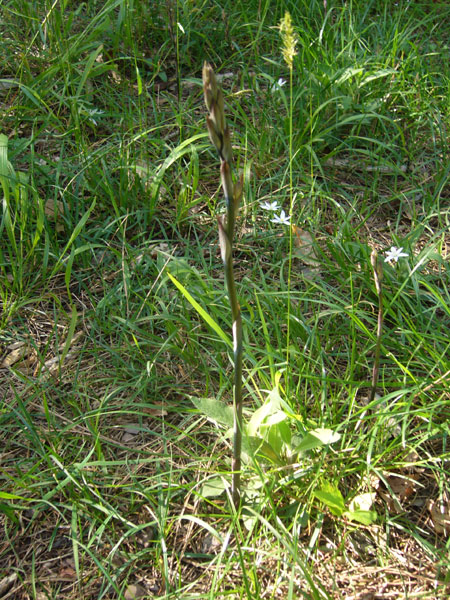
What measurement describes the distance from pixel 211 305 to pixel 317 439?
680 mm

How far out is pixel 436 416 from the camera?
193cm

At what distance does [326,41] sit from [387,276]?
155 cm

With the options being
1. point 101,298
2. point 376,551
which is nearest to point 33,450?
point 101,298

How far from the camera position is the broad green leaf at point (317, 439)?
5.50ft

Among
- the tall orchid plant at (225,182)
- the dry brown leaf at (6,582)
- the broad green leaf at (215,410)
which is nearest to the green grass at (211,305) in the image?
the dry brown leaf at (6,582)

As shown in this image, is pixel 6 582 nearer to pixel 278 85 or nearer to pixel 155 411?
pixel 155 411

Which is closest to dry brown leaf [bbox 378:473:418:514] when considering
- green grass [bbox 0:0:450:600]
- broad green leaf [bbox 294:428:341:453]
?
green grass [bbox 0:0:450:600]

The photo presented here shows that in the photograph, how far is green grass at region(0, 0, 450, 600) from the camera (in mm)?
1727

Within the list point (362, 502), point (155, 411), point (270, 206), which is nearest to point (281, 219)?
point (270, 206)

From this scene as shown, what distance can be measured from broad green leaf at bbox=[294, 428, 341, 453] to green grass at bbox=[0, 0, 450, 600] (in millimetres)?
56

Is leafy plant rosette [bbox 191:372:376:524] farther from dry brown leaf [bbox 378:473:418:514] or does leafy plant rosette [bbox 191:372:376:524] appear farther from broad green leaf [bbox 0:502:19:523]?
broad green leaf [bbox 0:502:19:523]

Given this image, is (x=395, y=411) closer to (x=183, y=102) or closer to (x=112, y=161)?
(x=112, y=161)

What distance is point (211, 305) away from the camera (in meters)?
2.17

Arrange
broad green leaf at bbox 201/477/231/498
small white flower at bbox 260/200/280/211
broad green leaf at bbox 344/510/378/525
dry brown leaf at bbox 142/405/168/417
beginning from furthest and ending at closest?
small white flower at bbox 260/200/280/211
dry brown leaf at bbox 142/405/168/417
broad green leaf at bbox 201/477/231/498
broad green leaf at bbox 344/510/378/525
